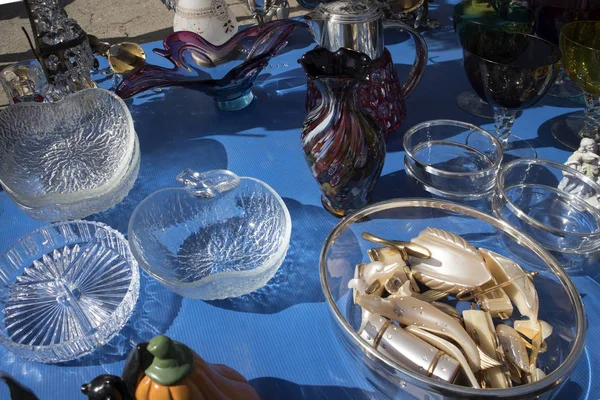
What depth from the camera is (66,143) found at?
2.07ft

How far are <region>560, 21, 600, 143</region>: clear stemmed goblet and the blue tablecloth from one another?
4cm

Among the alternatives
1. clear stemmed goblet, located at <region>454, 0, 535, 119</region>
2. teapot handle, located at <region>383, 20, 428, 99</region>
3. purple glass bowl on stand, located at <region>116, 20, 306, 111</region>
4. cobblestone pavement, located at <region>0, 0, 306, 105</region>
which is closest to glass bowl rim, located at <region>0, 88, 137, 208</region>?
purple glass bowl on stand, located at <region>116, 20, 306, 111</region>

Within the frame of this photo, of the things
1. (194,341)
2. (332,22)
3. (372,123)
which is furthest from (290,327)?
(332,22)

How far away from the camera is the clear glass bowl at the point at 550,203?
0.44 meters

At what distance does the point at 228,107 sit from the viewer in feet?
2.32

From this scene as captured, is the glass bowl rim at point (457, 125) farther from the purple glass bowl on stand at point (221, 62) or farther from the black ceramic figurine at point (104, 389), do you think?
the black ceramic figurine at point (104, 389)

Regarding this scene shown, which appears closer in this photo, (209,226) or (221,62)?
(209,226)

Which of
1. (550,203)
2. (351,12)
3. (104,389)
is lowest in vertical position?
(550,203)

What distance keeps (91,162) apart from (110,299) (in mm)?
227

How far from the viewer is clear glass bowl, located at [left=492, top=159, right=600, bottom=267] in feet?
1.44

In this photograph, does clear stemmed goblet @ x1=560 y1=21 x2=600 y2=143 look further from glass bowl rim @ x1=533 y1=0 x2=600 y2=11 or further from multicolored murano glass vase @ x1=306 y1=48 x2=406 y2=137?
multicolored murano glass vase @ x1=306 y1=48 x2=406 y2=137

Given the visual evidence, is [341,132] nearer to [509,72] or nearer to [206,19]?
[509,72]

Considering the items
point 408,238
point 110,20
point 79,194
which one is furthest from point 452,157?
point 110,20

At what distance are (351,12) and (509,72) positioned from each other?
183mm
